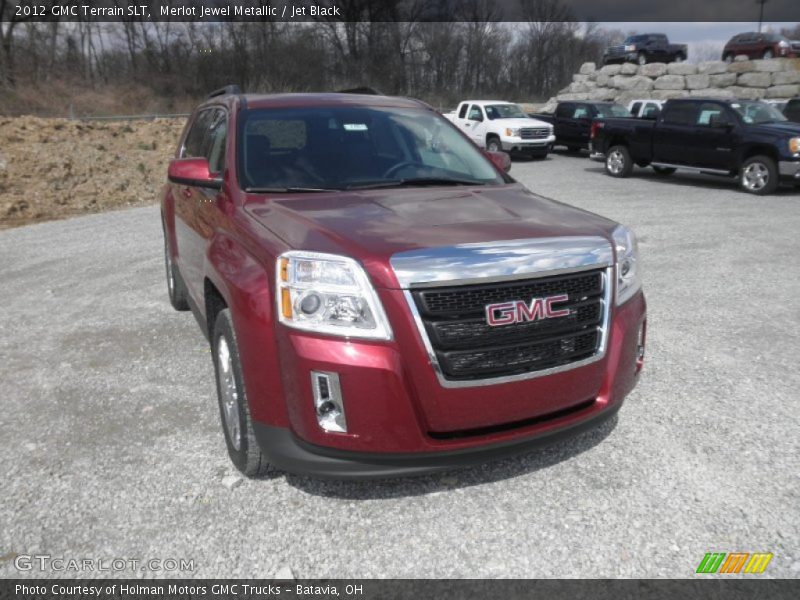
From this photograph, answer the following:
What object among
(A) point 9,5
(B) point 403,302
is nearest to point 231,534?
(B) point 403,302

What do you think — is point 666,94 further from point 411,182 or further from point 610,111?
point 411,182

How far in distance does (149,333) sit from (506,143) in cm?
1759

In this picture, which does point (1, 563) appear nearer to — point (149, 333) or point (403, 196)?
point (403, 196)

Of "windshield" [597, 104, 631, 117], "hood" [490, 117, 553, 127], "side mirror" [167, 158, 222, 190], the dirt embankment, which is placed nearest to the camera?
"side mirror" [167, 158, 222, 190]

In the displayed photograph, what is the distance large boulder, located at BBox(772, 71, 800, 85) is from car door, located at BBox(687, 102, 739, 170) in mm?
16759

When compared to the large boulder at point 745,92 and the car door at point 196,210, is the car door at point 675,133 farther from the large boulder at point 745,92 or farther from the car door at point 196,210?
the large boulder at point 745,92

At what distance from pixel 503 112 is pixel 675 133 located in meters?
8.11

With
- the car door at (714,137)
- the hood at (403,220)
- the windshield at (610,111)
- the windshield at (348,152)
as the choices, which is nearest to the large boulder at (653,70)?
the windshield at (610,111)

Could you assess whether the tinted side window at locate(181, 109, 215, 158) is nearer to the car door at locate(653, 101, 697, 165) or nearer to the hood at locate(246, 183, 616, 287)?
the hood at locate(246, 183, 616, 287)

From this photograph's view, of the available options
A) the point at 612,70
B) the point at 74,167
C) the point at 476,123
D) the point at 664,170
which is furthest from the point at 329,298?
the point at 612,70

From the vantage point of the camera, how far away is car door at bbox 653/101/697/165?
1495 cm

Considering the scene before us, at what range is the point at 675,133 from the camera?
15.2 metres

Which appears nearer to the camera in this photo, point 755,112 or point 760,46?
point 755,112

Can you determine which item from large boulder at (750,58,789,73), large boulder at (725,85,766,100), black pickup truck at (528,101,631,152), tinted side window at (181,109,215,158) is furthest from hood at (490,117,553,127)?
tinted side window at (181,109,215,158)
